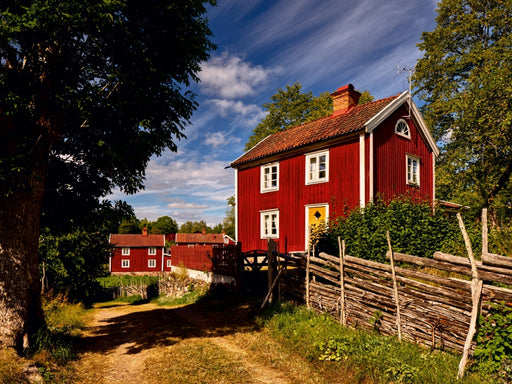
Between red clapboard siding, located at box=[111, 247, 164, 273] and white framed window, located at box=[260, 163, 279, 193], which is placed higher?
white framed window, located at box=[260, 163, 279, 193]

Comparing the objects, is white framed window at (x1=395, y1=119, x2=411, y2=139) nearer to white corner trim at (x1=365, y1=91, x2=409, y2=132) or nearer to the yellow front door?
white corner trim at (x1=365, y1=91, x2=409, y2=132)

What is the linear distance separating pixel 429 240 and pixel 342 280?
524cm

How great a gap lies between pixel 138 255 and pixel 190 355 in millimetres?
45910

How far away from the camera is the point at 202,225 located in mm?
99000

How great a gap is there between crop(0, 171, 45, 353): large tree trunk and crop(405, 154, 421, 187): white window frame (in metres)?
15.9

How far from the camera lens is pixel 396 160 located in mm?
16188

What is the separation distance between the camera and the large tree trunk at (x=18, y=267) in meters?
6.68

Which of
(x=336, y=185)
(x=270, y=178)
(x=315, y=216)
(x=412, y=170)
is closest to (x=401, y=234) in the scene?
(x=336, y=185)

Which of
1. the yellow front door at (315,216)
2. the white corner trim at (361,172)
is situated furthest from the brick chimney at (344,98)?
the yellow front door at (315,216)

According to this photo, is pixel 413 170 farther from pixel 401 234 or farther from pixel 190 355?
pixel 190 355

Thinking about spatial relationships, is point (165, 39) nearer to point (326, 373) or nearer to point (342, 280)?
point (342, 280)

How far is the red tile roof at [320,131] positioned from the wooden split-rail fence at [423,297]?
863cm

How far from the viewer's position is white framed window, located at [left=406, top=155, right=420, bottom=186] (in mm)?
17016

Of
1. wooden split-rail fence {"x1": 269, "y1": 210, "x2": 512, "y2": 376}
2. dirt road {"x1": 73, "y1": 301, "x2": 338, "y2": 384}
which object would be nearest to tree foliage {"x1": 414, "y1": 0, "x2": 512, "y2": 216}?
wooden split-rail fence {"x1": 269, "y1": 210, "x2": 512, "y2": 376}
